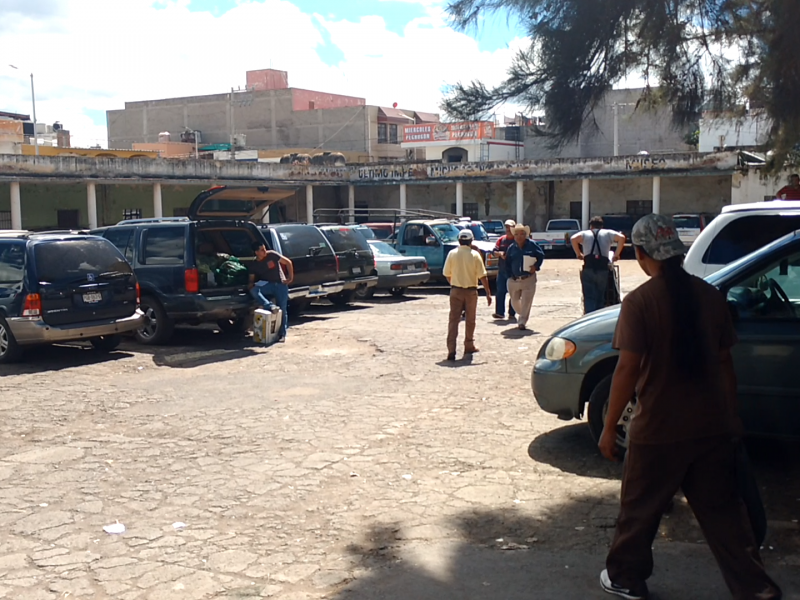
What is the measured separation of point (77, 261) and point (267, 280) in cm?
282

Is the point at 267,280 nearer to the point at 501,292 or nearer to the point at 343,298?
the point at 501,292

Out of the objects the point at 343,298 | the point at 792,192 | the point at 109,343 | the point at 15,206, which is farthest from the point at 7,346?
the point at 15,206

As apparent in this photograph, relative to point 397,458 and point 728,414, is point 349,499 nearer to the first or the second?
point 397,458

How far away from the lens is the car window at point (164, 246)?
13.0 m

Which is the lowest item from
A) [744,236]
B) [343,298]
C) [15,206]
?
[343,298]

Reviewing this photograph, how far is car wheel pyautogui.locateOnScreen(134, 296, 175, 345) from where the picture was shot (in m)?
12.9

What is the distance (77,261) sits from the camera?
11711mm

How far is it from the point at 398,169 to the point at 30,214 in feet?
59.1

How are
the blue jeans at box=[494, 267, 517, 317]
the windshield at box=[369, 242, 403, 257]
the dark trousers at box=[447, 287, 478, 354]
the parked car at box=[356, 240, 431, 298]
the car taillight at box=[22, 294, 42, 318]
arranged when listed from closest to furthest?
the car taillight at box=[22, 294, 42, 318]
the dark trousers at box=[447, 287, 478, 354]
the blue jeans at box=[494, 267, 517, 317]
the parked car at box=[356, 240, 431, 298]
the windshield at box=[369, 242, 403, 257]

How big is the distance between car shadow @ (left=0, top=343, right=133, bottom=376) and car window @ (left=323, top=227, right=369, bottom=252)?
5.54 m

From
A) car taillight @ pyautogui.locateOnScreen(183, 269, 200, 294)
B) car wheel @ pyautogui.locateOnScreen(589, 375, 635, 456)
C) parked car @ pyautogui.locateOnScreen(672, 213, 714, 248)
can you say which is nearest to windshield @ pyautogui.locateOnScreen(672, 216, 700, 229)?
parked car @ pyautogui.locateOnScreen(672, 213, 714, 248)

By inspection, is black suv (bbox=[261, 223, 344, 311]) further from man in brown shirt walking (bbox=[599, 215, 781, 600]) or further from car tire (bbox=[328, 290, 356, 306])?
man in brown shirt walking (bbox=[599, 215, 781, 600])

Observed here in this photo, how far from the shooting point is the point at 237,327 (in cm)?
1473

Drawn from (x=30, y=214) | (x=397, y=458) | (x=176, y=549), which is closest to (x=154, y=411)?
(x=397, y=458)
